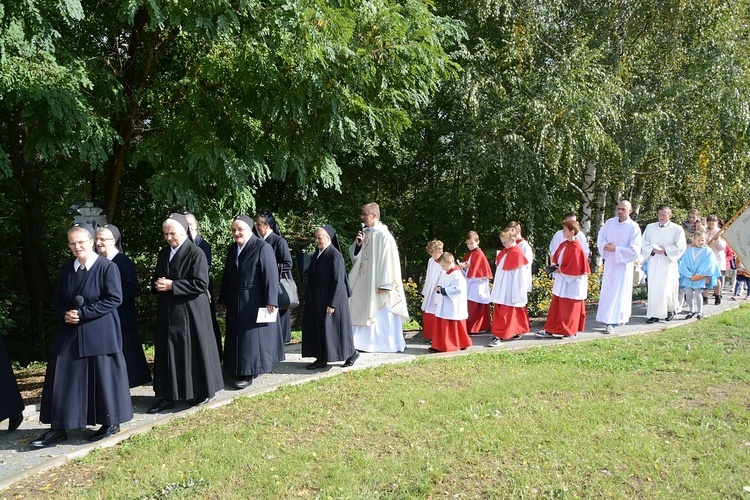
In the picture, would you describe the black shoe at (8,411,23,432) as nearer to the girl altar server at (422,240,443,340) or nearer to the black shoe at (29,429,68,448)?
the black shoe at (29,429,68,448)

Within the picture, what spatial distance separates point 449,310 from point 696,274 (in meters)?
5.32

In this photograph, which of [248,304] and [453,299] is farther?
[453,299]

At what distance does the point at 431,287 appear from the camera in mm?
9719

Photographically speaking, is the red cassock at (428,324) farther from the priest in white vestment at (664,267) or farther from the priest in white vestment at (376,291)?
the priest in white vestment at (664,267)

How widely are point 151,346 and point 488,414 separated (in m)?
10.6

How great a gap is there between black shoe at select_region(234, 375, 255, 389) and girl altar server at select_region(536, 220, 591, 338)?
16.2ft

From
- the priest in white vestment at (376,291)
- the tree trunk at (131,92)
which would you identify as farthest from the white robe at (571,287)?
the tree trunk at (131,92)

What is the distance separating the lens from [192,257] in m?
6.53

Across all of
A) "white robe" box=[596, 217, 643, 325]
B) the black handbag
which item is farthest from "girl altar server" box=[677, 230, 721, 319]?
the black handbag

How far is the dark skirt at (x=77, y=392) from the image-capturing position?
5680 millimetres

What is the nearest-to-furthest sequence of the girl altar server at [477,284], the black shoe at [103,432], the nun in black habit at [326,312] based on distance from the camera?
the black shoe at [103,432], the nun in black habit at [326,312], the girl altar server at [477,284]

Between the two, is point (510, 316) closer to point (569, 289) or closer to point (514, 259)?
point (514, 259)

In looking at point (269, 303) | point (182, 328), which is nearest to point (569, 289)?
point (269, 303)

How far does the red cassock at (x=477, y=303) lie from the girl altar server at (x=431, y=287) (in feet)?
2.91
